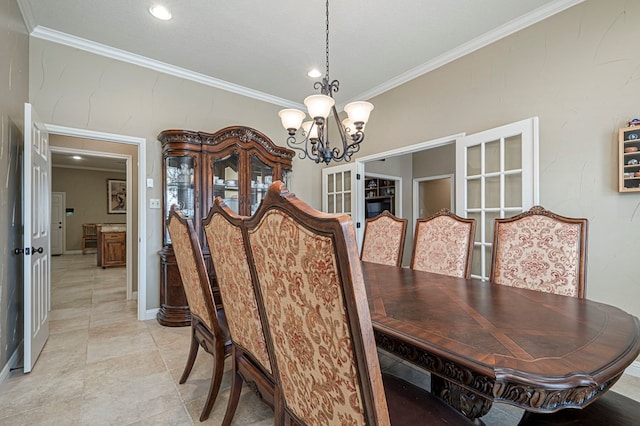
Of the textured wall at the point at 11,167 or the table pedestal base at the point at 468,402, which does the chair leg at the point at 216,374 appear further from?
Result: the textured wall at the point at 11,167

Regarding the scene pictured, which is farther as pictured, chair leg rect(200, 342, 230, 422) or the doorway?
the doorway

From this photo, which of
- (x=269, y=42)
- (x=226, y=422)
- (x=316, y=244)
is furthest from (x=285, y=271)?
(x=269, y=42)

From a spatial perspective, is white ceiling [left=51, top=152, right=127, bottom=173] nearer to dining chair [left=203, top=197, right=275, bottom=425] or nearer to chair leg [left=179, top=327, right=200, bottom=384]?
chair leg [left=179, top=327, right=200, bottom=384]

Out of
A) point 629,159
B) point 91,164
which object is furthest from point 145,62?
point 91,164

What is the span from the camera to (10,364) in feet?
6.75

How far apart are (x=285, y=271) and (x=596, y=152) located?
2.57 m

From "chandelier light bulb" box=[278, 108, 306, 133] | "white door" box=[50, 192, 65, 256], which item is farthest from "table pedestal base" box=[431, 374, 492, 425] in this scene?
"white door" box=[50, 192, 65, 256]

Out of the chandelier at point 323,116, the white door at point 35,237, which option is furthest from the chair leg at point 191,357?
the chandelier at point 323,116

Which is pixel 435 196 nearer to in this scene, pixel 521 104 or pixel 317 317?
pixel 521 104

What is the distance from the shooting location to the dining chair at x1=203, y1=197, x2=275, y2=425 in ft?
3.60

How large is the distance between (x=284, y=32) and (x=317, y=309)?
275 cm

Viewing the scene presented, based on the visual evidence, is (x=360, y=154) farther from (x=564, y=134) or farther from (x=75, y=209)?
(x=75, y=209)

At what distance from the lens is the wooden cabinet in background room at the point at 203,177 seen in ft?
10.1

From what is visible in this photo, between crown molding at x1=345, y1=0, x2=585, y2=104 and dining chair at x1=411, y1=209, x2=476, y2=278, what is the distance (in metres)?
1.75
